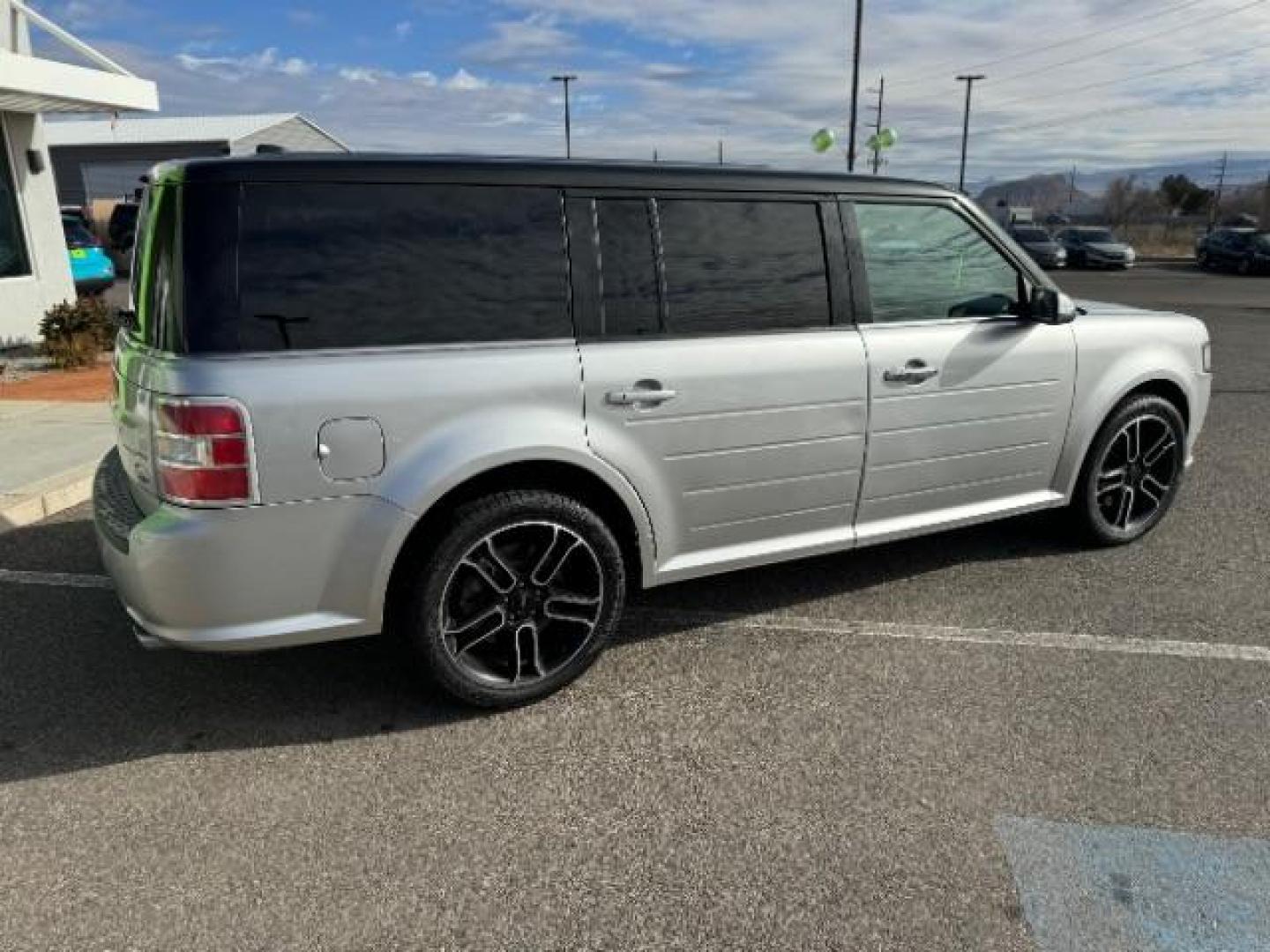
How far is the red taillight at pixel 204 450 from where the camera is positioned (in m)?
2.75

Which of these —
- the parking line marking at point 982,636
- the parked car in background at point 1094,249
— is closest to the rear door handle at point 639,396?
the parking line marking at point 982,636

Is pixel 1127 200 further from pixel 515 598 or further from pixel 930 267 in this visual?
pixel 515 598

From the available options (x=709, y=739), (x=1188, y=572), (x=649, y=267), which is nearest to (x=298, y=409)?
(x=649, y=267)

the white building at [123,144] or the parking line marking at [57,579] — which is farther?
the white building at [123,144]

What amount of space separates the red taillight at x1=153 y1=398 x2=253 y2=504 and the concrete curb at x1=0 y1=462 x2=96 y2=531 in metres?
2.71

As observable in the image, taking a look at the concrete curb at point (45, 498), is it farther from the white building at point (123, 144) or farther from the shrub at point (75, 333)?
the white building at point (123, 144)

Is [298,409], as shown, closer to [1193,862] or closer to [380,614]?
[380,614]

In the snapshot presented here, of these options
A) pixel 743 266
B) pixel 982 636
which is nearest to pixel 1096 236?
pixel 982 636

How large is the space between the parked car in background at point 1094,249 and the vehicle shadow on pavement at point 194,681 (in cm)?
3179

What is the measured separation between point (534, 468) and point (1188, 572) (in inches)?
127

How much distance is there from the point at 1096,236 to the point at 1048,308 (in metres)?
33.2

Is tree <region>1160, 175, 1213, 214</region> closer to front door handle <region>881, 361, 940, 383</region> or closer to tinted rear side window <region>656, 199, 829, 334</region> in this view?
front door handle <region>881, 361, 940, 383</region>

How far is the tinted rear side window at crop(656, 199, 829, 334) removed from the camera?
349 cm

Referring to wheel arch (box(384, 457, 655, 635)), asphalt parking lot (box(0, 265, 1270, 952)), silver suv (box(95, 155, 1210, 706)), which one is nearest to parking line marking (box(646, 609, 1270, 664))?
asphalt parking lot (box(0, 265, 1270, 952))
